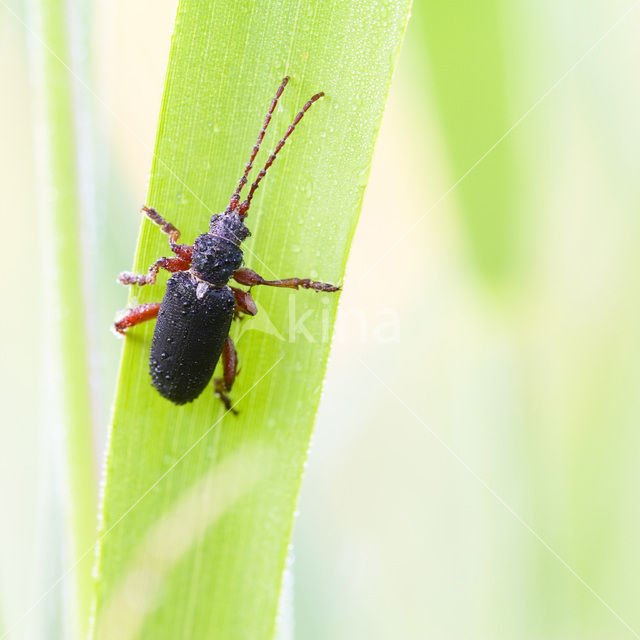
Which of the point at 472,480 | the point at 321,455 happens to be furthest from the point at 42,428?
the point at 472,480

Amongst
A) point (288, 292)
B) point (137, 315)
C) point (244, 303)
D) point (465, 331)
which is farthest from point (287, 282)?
point (465, 331)

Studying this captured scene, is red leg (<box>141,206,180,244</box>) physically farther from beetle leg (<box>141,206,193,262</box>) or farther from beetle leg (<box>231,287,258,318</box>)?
beetle leg (<box>231,287,258,318</box>)

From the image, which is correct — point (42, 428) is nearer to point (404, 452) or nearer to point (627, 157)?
point (404, 452)

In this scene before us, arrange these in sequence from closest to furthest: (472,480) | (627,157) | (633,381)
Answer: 1. (633,381)
2. (627,157)
3. (472,480)

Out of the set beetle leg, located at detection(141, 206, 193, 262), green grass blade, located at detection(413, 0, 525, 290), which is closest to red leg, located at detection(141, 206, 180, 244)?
beetle leg, located at detection(141, 206, 193, 262)

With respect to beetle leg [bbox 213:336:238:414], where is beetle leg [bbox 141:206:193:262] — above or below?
above

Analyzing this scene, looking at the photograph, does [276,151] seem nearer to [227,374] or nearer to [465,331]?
[227,374]
